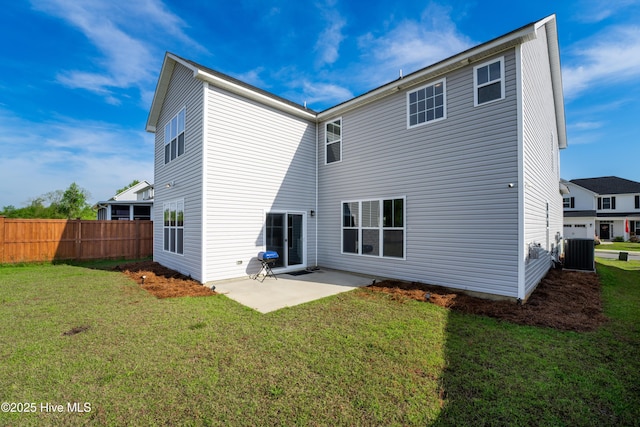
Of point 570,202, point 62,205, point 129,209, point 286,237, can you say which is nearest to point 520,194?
point 286,237

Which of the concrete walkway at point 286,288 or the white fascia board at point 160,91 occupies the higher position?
the white fascia board at point 160,91

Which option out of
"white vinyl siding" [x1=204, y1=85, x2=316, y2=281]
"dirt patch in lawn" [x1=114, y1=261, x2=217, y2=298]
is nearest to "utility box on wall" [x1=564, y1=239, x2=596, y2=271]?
"white vinyl siding" [x1=204, y1=85, x2=316, y2=281]

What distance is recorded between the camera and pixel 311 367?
3191 mm

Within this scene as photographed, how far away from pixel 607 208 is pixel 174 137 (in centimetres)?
4118

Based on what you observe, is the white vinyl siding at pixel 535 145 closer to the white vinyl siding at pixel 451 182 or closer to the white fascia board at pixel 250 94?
the white vinyl siding at pixel 451 182

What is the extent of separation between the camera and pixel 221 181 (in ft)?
25.1

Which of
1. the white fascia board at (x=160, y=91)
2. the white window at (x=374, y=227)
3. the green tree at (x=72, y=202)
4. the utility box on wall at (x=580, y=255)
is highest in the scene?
the white fascia board at (x=160, y=91)

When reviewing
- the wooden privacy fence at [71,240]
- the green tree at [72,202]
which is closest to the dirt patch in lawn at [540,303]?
the wooden privacy fence at [71,240]

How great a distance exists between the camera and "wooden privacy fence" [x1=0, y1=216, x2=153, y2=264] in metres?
10.7

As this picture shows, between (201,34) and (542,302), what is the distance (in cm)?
1323

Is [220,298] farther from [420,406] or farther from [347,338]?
[420,406]

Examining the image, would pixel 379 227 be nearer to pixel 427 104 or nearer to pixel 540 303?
pixel 427 104

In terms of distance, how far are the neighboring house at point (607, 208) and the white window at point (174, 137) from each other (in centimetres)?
3039

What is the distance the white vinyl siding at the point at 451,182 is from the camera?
579 cm
